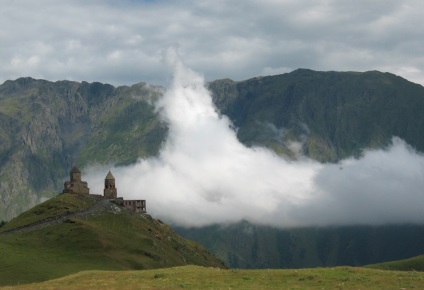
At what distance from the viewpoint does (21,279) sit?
138125 millimetres

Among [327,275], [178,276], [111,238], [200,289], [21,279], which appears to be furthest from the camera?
[111,238]

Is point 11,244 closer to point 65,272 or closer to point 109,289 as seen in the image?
point 65,272

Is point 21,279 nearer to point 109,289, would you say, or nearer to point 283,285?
point 109,289

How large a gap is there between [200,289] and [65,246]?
129 metres

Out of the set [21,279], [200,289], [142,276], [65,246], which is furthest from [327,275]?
[65,246]

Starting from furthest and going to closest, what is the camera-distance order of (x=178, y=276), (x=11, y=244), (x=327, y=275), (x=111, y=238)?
(x=111, y=238) → (x=11, y=244) → (x=178, y=276) → (x=327, y=275)

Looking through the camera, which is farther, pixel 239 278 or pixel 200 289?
pixel 239 278

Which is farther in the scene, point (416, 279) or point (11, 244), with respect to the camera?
point (11, 244)

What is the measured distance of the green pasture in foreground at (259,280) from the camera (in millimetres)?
64750

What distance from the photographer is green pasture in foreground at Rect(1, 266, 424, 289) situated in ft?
212

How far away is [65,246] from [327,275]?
12869cm

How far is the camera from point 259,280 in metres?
70.3

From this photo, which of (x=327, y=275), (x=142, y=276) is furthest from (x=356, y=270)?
(x=142, y=276)

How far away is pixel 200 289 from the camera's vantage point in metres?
64.7
